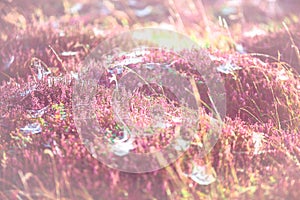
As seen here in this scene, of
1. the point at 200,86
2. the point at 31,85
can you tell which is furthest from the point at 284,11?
the point at 31,85

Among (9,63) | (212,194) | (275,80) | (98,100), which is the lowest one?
(212,194)

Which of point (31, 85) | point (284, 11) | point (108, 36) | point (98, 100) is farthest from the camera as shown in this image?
point (284, 11)

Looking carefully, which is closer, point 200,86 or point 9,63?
point 200,86

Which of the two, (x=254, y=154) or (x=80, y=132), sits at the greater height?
(x=80, y=132)

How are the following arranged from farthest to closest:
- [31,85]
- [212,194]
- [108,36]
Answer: [108,36]
[31,85]
[212,194]

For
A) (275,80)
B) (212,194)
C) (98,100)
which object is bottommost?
(212,194)

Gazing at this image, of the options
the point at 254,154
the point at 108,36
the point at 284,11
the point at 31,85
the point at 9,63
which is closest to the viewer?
the point at 254,154

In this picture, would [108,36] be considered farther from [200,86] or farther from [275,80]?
[275,80]

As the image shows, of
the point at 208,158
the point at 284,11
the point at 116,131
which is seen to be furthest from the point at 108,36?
the point at 284,11

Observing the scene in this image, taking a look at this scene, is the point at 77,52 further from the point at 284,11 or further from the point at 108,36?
the point at 284,11
